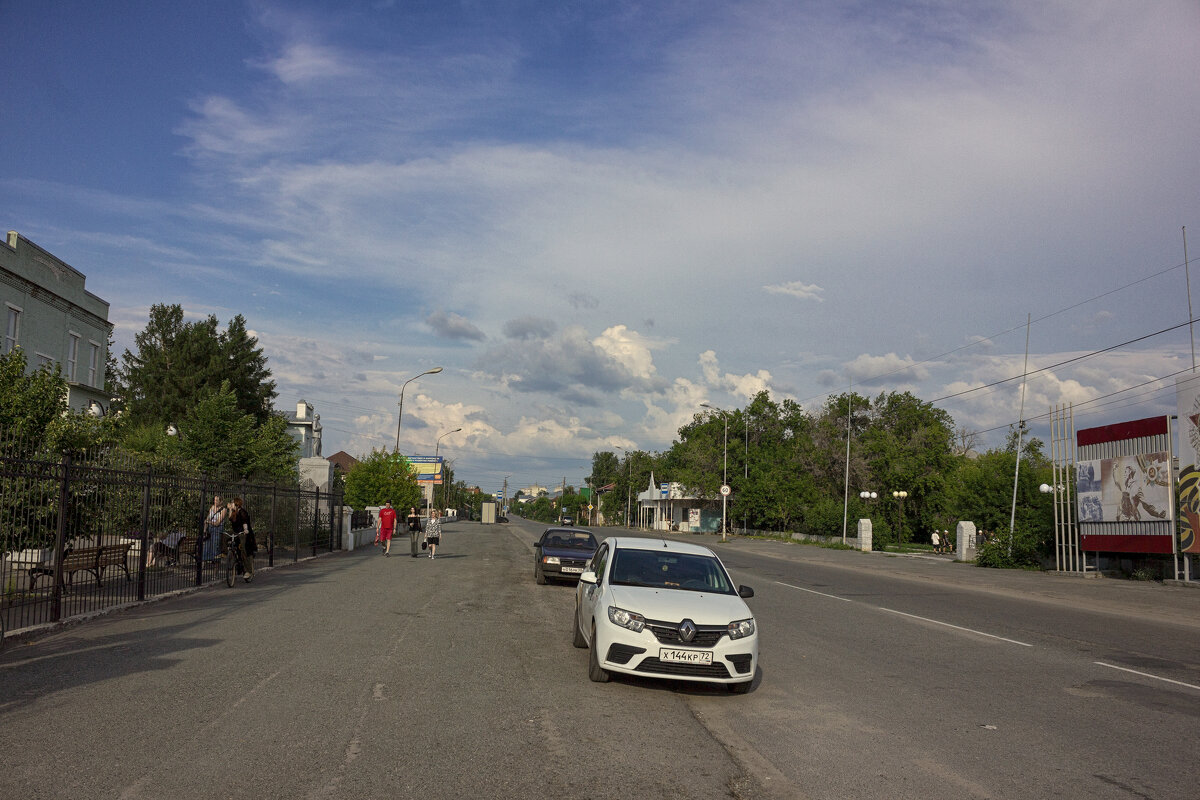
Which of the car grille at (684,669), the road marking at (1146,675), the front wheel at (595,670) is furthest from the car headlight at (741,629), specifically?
the road marking at (1146,675)

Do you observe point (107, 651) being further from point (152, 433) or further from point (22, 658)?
point (152, 433)

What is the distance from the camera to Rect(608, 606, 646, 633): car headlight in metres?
7.82

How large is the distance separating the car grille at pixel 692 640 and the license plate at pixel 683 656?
0.23ft

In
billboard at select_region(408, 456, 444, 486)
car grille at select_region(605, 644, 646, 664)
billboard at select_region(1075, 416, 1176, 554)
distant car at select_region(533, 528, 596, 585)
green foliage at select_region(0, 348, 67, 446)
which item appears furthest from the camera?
billboard at select_region(408, 456, 444, 486)

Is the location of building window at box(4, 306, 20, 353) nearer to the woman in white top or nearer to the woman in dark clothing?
the woman in white top

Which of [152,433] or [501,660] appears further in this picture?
[152,433]

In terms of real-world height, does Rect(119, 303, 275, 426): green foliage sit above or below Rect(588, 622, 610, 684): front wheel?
above

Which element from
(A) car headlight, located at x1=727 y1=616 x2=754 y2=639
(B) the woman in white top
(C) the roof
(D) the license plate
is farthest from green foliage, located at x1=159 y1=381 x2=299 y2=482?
(A) car headlight, located at x1=727 y1=616 x2=754 y2=639

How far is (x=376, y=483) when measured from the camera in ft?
165

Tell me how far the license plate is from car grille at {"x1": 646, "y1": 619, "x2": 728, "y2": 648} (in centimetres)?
7

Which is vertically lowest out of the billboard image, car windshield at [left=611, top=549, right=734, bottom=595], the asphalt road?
the asphalt road

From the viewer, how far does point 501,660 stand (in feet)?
30.9

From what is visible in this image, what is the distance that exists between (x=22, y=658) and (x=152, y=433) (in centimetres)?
2921

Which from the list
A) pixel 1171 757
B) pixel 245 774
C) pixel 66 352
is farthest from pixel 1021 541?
pixel 66 352
